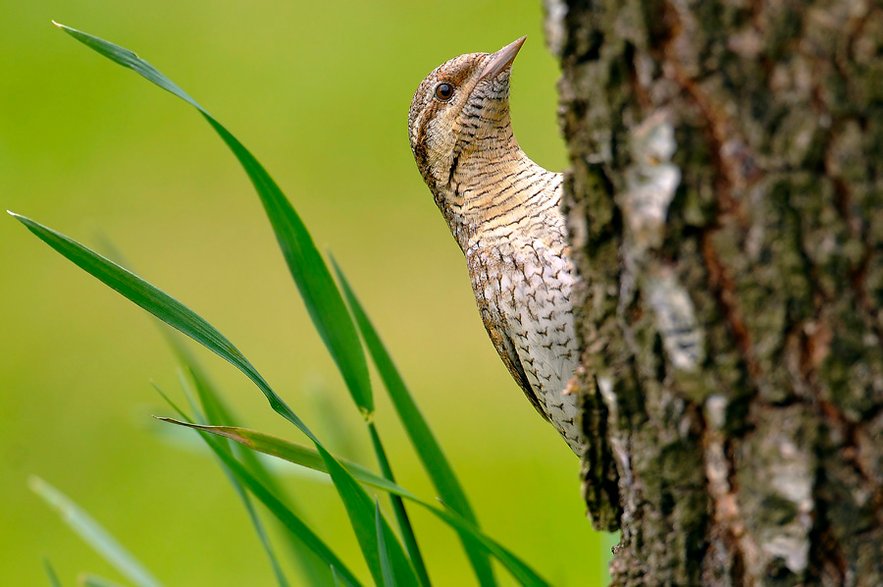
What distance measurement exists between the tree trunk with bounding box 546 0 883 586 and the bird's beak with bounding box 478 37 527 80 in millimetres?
873

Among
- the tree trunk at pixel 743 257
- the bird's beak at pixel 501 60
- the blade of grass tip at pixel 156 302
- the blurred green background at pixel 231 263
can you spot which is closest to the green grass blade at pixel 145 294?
→ the blade of grass tip at pixel 156 302

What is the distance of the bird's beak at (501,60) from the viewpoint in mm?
1876

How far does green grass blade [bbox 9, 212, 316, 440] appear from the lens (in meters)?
1.16

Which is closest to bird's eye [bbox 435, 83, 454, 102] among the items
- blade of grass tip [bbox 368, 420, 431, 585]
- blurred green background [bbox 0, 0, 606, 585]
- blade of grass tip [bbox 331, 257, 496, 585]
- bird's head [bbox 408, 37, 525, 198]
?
bird's head [bbox 408, 37, 525, 198]

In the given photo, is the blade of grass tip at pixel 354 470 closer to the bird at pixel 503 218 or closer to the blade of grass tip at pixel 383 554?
the blade of grass tip at pixel 383 554

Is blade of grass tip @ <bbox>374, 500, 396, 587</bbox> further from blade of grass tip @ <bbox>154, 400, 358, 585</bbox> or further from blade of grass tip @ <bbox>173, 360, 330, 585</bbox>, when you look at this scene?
blade of grass tip @ <bbox>173, 360, 330, 585</bbox>

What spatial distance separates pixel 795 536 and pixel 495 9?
5041mm

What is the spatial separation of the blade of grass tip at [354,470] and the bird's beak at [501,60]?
0.85 m

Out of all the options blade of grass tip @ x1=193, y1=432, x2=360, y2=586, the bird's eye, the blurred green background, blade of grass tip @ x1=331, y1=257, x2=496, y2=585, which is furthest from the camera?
the blurred green background

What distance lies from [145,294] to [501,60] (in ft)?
3.01

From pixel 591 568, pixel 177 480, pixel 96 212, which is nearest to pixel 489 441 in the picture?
pixel 591 568

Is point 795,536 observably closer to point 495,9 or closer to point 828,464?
point 828,464

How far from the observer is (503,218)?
1870 millimetres

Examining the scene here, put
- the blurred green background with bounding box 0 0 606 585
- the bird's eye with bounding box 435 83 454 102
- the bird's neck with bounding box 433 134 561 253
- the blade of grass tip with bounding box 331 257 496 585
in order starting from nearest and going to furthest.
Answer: the blade of grass tip with bounding box 331 257 496 585, the bird's neck with bounding box 433 134 561 253, the bird's eye with bounding box 435 83 454 102, the blurred green background with bounding box 0 0 606 585
